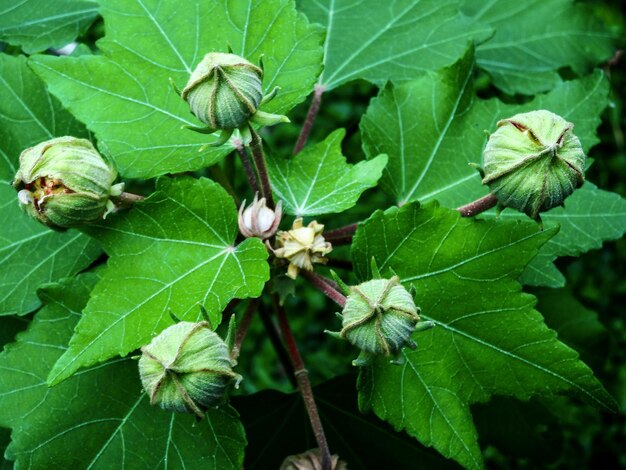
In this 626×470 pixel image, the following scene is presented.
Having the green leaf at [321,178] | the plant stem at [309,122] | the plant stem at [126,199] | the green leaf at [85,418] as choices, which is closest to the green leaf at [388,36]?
the plant stem at [309,122]

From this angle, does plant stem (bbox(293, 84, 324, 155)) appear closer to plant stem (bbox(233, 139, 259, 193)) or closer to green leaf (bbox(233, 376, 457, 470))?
plant stem (bbox(233, 139, 259, 193))

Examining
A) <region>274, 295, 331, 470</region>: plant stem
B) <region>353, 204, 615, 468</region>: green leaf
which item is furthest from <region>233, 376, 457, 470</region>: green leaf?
<region>353, 204, 615, 468</region>: green leaf

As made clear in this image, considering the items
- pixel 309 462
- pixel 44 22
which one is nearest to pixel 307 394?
pixel 309 462

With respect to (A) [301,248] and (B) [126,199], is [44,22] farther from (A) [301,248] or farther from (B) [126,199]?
(A) [301,248]

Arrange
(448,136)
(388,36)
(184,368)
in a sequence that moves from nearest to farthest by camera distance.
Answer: (184,368), (448,136), (388,36)

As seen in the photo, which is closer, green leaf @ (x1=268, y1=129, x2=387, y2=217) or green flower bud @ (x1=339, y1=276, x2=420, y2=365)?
green flower bud @ (x1=339, y1=276, x2=420, y2=365)

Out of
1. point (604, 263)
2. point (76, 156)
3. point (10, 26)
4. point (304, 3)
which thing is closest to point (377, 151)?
point (304, 3)

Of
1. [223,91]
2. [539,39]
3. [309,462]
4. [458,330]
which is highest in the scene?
[223,91]
